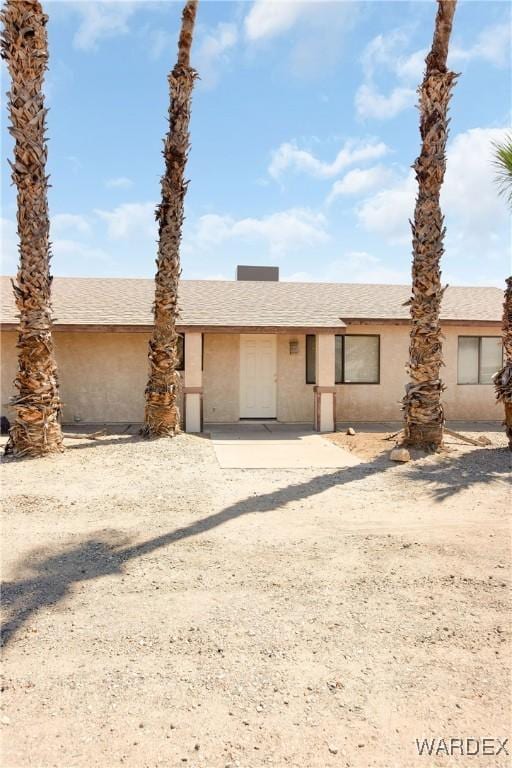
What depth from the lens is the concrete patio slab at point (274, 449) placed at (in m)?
9.30

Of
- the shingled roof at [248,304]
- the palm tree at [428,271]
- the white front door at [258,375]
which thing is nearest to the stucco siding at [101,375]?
the shingled roof at [248,304]

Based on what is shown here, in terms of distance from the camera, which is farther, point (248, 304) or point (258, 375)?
point (248, 304)

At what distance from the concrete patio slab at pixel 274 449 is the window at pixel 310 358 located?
1765mm

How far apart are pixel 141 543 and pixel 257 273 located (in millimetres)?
17726

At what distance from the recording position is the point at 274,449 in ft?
35.3

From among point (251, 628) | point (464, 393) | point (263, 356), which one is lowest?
point (251, 628)

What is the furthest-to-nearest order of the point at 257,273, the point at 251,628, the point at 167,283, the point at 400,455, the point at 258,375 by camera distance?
the point at 257,273 → the point at 258,375 → the point at 167,283 → the point at 400,455 → the point at 251,628

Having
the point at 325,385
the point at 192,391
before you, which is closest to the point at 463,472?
the point at 325,385

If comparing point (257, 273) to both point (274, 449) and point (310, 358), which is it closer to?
point (310, 358)

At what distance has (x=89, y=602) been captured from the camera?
4.07 m

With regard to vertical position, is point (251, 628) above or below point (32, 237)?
below

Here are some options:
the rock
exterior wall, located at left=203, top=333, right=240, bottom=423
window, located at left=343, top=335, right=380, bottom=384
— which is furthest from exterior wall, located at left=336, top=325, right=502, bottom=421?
the rock

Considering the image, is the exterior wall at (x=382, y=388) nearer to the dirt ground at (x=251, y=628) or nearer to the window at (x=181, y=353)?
the window at (x=181, y=353)

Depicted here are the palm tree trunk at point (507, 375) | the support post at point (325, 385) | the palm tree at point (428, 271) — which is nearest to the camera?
the palm tree at point (428, 271)
